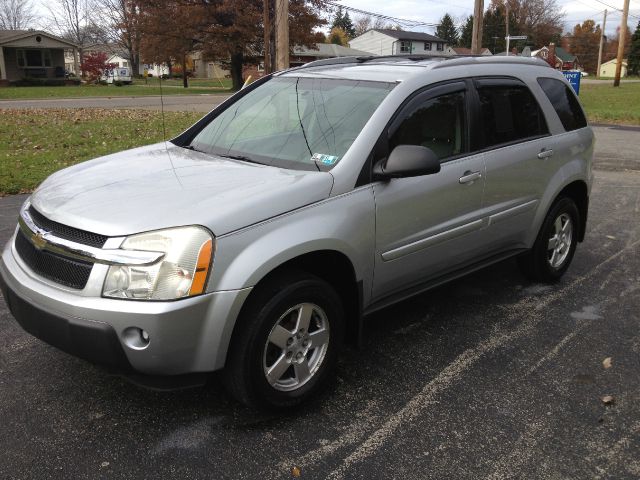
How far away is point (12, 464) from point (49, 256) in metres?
0.94

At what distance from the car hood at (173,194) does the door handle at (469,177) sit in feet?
3.76

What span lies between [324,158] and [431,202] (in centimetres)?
76

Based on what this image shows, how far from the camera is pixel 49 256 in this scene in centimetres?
287

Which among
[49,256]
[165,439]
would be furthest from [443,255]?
[49,256]

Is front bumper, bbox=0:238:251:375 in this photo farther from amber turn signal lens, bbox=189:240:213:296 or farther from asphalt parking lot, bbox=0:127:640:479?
asphalt parking lot, bbox=0:127:640:479

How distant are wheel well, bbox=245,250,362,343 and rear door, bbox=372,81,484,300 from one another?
176 mm

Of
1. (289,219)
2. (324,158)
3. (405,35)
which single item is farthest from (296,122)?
(405,35)

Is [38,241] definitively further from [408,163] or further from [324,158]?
[408,163]

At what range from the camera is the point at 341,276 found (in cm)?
336

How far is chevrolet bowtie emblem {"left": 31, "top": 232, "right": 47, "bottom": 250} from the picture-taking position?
2.90 meters

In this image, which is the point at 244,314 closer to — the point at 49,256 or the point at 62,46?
the point at 49,256

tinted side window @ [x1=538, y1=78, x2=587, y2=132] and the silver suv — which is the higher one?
tinted side window @ [x1=538, y1=78, x2=587, y2=132]

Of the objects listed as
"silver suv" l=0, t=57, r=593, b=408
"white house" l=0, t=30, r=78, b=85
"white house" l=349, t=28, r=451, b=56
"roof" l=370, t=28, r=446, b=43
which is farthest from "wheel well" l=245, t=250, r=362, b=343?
"roof" l=370, t=28, r=446, b=43

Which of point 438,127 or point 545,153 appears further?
point 545,153
